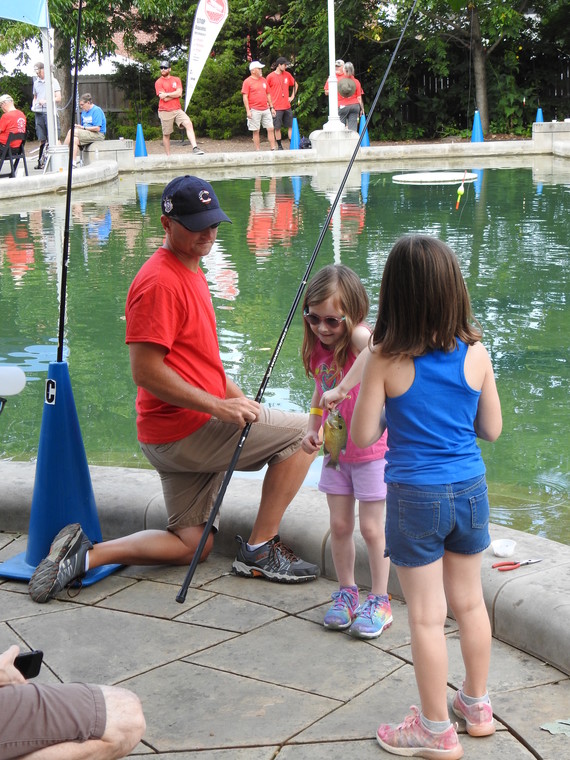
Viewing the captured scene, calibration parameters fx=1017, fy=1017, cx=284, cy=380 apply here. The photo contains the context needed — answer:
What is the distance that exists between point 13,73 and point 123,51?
12.0 ft

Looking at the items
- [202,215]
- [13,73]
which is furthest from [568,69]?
[202,215]

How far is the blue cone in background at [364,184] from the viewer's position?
53.2 ft

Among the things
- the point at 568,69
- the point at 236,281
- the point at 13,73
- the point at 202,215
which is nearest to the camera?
the point at 202,215

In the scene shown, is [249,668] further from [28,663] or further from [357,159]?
[357,159]

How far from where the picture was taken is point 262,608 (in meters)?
3.39

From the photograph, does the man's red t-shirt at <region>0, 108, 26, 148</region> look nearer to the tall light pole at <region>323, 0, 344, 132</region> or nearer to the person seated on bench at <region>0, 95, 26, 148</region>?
the person seated on bench at <region>0, 95, 26, 148</region>

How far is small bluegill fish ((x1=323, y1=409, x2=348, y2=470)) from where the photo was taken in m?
3.38

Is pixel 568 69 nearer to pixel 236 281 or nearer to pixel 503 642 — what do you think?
pixel 236 281

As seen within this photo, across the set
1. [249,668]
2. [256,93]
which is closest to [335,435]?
[249,668]

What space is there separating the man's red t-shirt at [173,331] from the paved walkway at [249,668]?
0.56m

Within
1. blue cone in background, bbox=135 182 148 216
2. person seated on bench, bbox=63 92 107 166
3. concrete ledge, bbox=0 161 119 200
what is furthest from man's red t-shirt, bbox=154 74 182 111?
blue cone in background, bbox=135 182 148 216

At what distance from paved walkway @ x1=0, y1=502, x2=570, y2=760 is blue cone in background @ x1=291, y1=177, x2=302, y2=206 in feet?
41.3

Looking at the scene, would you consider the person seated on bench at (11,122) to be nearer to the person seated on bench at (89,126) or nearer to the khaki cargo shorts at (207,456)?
the person seated on bench at (89,126)

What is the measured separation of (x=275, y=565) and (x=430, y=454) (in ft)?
3.87
